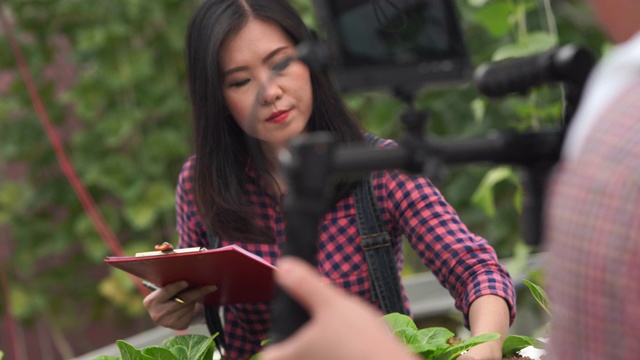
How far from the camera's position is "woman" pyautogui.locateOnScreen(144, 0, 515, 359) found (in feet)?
5.01

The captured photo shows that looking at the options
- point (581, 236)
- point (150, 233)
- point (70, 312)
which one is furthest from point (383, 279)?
point (70, 312)

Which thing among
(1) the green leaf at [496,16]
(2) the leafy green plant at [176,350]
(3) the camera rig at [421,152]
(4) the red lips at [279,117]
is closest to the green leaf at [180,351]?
(2) the leafy green plant at [176,350]

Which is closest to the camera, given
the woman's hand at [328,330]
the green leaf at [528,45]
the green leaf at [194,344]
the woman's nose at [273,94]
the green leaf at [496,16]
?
the woman's hand at [328,330]

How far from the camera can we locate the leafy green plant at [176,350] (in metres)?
1.15

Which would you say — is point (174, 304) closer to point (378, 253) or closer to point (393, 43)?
point (378, 253)

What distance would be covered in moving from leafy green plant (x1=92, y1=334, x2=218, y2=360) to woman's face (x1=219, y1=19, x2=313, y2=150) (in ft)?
1.31

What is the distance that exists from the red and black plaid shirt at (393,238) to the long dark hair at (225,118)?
0.03 metres

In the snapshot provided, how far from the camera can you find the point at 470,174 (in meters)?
3.01

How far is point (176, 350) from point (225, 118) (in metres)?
0.60

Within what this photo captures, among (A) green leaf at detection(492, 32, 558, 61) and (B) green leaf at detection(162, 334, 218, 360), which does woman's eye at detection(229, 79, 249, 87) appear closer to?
(B) green leaf at detection(162, 334, 218, 360)

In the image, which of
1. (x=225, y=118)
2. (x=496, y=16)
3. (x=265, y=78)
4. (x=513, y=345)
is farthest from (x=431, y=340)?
(x=496, y=16)

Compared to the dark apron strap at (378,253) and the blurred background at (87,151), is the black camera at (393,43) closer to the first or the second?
the dark apron strap at (378,253)

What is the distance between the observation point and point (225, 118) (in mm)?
1733

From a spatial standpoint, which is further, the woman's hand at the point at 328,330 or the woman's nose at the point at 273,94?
the woman's nose at the point at 273,94
